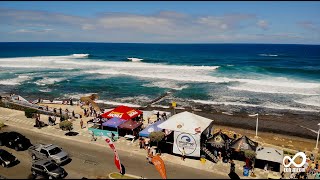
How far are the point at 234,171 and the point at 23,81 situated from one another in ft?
176

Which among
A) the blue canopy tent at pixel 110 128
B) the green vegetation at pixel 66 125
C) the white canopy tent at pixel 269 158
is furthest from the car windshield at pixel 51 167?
the white canopy tent at pixel 269 158

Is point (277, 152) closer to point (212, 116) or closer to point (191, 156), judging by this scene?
point (191, 156)

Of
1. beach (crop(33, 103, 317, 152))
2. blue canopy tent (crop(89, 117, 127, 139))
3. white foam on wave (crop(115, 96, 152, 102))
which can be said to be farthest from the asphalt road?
white foam on wave (crop(115, 96, 152, 102))

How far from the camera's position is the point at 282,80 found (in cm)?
6134

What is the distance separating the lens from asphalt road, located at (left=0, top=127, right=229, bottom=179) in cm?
1941

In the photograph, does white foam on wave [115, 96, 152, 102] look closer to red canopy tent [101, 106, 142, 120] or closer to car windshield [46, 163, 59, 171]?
red canopy tent [101, 106, 142, 120]

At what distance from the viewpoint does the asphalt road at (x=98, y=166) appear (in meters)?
19.4

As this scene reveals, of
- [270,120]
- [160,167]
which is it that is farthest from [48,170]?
[270,120]

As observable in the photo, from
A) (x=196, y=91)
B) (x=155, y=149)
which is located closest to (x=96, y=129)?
(x=155, y=149)

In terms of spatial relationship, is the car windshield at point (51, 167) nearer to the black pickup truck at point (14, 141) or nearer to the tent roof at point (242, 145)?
the black pickup truck at point (14, 141)

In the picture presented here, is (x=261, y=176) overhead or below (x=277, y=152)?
below

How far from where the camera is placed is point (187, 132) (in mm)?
21859

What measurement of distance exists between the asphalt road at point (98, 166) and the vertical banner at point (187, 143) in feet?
5.00

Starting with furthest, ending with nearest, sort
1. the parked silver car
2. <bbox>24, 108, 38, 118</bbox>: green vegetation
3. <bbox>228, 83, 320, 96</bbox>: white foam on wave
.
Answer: <bbox>228, 83, 320, 96</bbox>: white foam on wave < <bbox>24, 108, 38, 118</bbox>: green vegetation < the parked silver car
